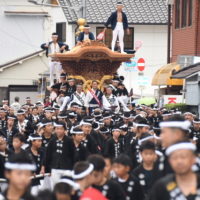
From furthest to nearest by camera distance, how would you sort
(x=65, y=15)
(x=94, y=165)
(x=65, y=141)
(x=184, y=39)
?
(x=65, y=15), (x=184, y=39), (x=65, y=141), (x=94, y=165)

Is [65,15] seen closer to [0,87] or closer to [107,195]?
[0,87]

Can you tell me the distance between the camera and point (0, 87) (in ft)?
182

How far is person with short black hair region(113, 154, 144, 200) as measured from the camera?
10.9 m

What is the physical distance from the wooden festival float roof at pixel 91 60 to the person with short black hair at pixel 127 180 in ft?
59.9

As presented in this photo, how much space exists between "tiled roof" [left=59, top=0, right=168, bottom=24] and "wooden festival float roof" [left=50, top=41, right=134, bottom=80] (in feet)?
68.0

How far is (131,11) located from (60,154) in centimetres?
3592

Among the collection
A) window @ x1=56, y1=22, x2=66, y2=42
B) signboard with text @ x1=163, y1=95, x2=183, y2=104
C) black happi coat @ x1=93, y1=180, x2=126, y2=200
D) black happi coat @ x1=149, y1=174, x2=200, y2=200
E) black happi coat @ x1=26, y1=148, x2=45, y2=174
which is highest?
window @ x1=56, y1=22, x2=66, y2=42

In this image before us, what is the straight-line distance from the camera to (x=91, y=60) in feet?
98.1


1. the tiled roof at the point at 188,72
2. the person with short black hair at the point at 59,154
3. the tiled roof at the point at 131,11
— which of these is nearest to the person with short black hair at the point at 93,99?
the tiled roof at the point at 188,72

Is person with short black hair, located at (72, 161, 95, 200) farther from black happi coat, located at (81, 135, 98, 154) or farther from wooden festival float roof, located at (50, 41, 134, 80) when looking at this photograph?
wooden festival float roof, located at (50, 41, 134, 80)

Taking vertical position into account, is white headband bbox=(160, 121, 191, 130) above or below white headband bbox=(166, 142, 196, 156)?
above

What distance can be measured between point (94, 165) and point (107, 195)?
37 centimetres

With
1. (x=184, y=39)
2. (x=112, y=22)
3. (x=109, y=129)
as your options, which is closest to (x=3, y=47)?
(x=184, y=39)

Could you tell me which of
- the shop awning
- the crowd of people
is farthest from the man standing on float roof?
the shop awning
